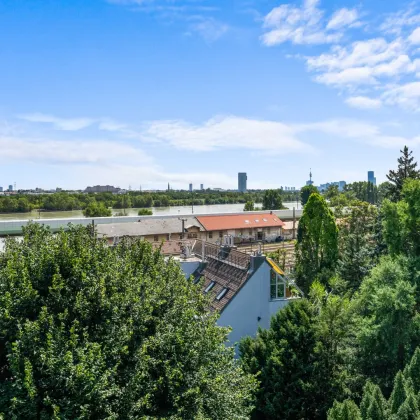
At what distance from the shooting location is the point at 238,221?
58.2 m

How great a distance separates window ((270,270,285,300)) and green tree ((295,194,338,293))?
5333 mm

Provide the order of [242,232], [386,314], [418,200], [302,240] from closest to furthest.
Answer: [386,314]
[418,200]
[302,240]
[242,232]

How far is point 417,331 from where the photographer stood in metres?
15.6

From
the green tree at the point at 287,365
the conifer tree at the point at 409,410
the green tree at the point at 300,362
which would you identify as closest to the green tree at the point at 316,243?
the green tree at the point at 300,362

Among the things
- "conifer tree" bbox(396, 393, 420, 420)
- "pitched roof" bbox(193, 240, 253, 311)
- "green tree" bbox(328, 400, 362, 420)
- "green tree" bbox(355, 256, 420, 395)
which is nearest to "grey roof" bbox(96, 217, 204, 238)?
"pitched roof" bbox(193, 240, 253, 311)

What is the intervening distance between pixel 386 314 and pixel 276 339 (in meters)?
5.20

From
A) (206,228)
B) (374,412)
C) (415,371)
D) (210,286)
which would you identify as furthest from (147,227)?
(374,412)

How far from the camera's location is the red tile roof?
183 ft

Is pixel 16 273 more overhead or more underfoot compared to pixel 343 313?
more overhead

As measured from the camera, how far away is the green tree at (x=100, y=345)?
7.81 meters

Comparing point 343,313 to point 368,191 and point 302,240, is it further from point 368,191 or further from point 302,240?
point 368,191

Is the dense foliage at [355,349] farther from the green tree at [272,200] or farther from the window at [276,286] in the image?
the green tree at [272,200]

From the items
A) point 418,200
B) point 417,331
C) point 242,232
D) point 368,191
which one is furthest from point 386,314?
point 368,191

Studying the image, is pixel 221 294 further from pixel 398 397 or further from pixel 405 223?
pixel 405 223
